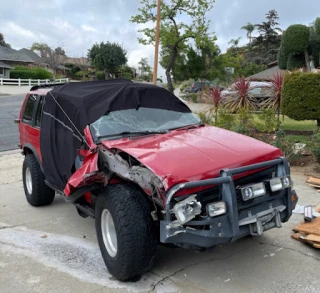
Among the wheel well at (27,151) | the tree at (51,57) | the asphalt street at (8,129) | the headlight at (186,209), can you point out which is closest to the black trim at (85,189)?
the headlight at (186,209)

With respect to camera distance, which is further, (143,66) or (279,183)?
(143,66)

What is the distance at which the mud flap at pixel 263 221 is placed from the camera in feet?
11.0

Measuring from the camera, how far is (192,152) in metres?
3.61

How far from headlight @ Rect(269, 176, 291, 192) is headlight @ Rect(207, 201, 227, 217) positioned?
65cm

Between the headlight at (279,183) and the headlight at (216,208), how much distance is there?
65 cm

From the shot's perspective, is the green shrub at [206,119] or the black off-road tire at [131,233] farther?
the green shrub at [206,119]

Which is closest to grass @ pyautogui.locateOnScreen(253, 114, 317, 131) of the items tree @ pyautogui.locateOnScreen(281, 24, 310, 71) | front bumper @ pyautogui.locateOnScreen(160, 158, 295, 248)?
tree @ pyautogui.locateOnScreen(281, 24, 310, 71)

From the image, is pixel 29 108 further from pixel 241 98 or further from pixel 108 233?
pixel 241 98

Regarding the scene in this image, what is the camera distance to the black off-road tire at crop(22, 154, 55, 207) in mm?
5672

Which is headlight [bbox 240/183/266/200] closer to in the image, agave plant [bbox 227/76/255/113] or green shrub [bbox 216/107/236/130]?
green shrub [bbox 216/107/236/130]

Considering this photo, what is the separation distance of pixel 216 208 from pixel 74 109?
2.32m

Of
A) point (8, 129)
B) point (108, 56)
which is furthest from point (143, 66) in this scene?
point (8, 129)

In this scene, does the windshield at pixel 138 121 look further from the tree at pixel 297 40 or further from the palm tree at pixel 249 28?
the palm tree at pixel 249 28

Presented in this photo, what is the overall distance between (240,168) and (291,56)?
22.5 meters
